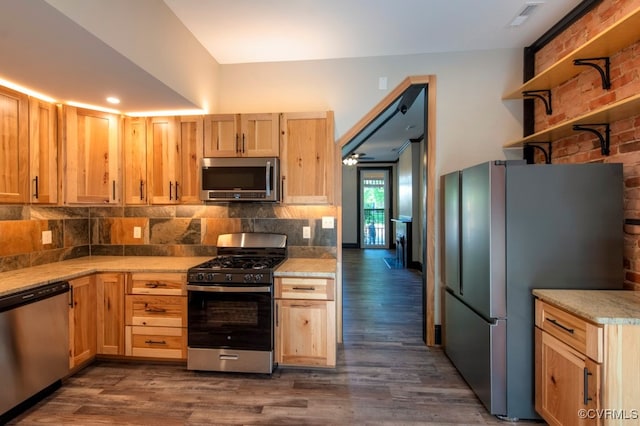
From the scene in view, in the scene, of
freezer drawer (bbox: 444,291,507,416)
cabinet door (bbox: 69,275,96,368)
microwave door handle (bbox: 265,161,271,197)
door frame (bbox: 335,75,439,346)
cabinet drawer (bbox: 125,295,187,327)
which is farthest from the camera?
door frame (bbox: 335,75,439,346)

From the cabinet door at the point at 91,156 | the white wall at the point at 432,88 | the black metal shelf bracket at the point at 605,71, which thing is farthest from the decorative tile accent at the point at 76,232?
the black metal shelf bracket at the point at 605,71

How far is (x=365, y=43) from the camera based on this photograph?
2.81 meters

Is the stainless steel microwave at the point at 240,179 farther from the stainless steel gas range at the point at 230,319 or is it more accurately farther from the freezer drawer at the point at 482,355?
the freezer drawer at the point at 482,355

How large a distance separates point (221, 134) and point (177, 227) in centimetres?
110

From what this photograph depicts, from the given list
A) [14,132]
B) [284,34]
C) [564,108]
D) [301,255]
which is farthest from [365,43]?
[14,132]

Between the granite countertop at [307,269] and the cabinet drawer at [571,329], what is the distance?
1.40 m

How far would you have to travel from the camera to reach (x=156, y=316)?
2.57 m

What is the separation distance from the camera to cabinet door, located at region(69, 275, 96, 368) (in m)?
2.38

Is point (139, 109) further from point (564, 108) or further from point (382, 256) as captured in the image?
point (382, 256)

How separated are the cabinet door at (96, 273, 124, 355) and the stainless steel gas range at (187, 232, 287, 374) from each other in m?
0.64

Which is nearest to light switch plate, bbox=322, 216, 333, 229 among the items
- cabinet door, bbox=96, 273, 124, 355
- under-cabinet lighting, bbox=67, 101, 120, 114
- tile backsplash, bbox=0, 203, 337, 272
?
tile backsplash, bbox=0, 203, 337, 272

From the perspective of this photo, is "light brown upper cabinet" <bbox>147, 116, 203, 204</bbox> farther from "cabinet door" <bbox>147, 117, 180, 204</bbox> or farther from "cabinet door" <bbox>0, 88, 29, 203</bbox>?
"cabinet door" <bbox>0, 88, 29, 203</bbox>

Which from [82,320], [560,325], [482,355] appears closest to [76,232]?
[82,320]

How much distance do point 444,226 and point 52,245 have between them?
3.67 meters
